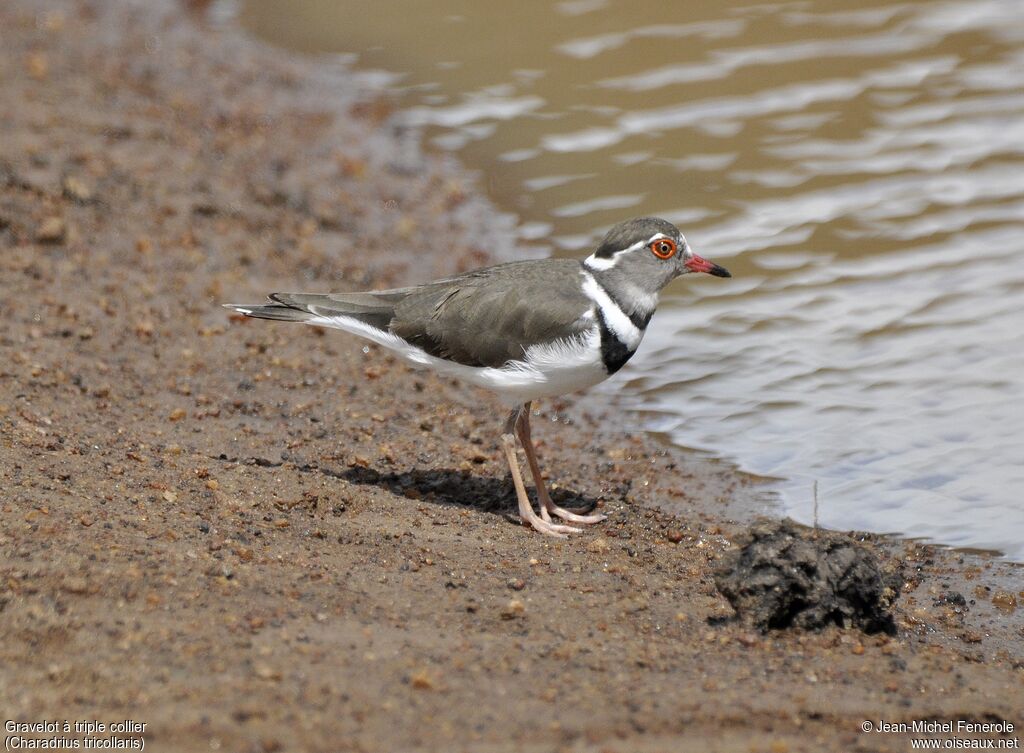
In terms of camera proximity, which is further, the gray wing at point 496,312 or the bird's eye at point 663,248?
the bird's eye at point 663,248

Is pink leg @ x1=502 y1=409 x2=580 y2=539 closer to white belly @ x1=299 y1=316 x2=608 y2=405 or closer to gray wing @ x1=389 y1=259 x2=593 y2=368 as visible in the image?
white belly @ x1=299 y1=316 x2=608 y2=405

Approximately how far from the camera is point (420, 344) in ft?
22.3

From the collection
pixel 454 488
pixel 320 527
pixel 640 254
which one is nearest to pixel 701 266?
pixel 640 254

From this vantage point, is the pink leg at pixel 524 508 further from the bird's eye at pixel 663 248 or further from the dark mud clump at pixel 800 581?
the dark mud clump at pixel 800 581

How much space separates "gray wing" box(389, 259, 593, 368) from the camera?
6.48 meters

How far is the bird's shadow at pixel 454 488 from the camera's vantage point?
6832 millimetres

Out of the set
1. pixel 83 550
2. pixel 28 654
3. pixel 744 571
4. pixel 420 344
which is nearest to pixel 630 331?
pixel 420 344

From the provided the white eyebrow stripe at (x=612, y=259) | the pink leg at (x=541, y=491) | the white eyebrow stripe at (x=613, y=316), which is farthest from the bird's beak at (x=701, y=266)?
the pink leg at (x=541, y=491)

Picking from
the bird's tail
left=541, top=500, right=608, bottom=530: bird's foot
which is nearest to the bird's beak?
left=541, top=500, right=608, bottom=530: bird's foot

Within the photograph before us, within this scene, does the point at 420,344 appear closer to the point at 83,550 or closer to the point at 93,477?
the point at 93,477

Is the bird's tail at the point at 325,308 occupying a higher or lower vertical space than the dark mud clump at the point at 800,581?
higher

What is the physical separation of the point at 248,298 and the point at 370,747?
17.5 feet

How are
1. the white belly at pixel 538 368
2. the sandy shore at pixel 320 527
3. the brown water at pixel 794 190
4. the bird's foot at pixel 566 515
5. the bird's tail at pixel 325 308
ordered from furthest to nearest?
the brown water at pixel 794 190, the bird's tail at pixel 325 308, the bird's foot at pixel 566 515, the white belly at pixel 538 368, the sandy shore at pixel 320 527

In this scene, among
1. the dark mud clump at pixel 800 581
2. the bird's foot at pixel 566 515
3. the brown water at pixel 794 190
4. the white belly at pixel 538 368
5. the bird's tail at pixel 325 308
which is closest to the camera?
the dark mud clump at pixel 800 581
